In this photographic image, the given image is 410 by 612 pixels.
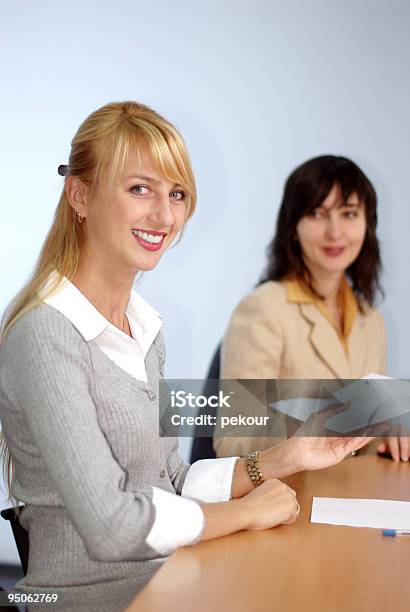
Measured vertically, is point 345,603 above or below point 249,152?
below

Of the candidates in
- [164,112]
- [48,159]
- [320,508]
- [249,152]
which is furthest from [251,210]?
[320,508]

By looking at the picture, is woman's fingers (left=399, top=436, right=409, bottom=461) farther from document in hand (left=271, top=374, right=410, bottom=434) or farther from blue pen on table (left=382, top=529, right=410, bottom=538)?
blue pen on table (left=382, top=529, right=410, bottom=538)

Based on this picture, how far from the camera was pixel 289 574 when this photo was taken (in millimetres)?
1131

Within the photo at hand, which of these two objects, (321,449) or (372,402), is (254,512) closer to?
(321,449)

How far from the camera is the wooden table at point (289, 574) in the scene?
1031 mm

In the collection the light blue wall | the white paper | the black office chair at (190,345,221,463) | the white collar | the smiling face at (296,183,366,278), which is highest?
the light blue wall

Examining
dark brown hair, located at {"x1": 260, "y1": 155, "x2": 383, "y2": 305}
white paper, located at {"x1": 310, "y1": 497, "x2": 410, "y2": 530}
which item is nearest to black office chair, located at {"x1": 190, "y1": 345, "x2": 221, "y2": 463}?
dark brown hair, located at {"x1": 260, "y1": 155, "x2": 383, "y2": 305}

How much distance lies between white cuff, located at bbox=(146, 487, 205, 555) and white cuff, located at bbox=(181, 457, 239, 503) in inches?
11.9

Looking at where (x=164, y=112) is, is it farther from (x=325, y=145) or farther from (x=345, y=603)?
(x=345, y=603)

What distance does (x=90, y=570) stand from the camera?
1.36 m

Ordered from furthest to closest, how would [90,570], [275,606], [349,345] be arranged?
[349,345] → [90,570] → [275,606]

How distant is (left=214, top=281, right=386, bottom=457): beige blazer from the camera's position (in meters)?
2.29

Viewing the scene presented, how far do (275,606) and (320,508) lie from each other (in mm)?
439

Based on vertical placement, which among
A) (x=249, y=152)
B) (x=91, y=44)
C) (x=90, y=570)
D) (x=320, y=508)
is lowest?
(x=90, y=570)
